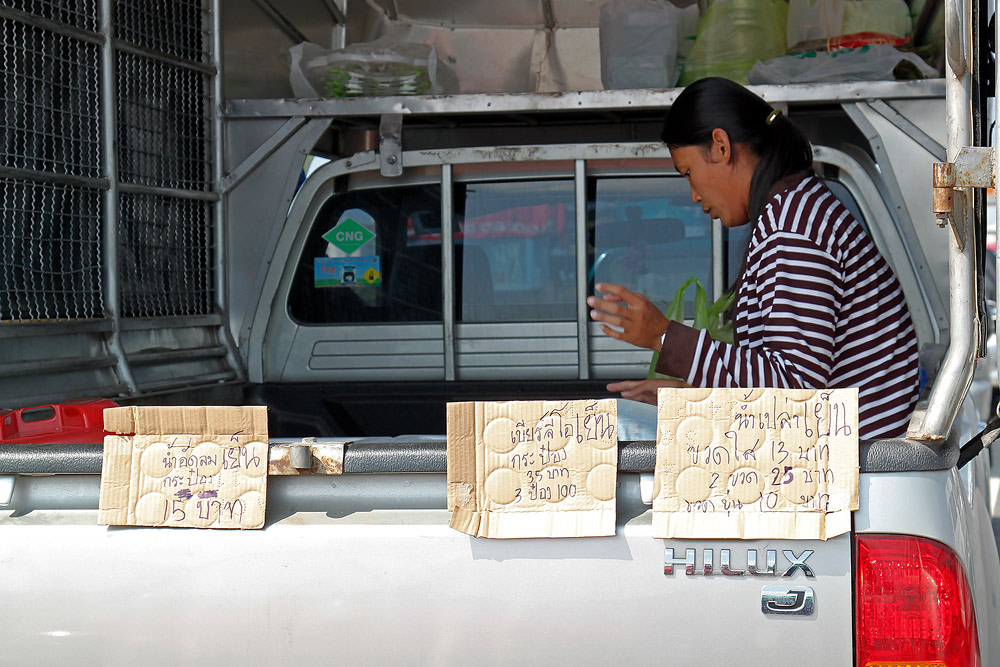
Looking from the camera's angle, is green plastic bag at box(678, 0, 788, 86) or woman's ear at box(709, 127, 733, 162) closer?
woman's ear at box(709, 127, 733, 162)

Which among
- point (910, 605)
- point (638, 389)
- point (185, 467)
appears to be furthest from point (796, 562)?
point (185, 467)

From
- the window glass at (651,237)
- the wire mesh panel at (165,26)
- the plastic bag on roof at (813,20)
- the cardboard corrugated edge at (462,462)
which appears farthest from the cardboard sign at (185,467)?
the plastic bag on roof at (813,20)

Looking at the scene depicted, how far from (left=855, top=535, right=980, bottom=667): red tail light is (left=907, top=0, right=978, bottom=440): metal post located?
0.60 feet

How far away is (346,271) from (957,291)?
266 cm

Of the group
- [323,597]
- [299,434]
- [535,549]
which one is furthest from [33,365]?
[535,549]

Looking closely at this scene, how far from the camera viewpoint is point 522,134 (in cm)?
404

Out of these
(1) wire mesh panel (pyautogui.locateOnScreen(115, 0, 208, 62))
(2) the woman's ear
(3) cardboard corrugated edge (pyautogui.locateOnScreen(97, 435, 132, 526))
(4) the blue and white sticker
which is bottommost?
(3) cardboard corrugated edge (pyautogui.locateOnScreen(97, 435, 132, 526))

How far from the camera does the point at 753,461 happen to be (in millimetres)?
1549

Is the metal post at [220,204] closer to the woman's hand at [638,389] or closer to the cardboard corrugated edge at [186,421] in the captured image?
the woman's hand at [638,389]

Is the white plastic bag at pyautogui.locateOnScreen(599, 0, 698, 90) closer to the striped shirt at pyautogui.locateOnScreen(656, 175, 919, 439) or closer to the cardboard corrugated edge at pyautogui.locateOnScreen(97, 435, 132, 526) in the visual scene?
the striped shirt at pyautogui.locateOnScreen(656, 175, 919, 439)

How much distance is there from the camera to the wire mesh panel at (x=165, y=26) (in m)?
3.49

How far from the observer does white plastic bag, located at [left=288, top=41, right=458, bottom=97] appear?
158 inches

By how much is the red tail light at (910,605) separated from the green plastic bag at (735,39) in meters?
Answer: 2.60

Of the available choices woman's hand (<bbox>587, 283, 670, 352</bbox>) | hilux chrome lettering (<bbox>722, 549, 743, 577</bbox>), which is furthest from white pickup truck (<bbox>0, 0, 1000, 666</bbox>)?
woman's hand (<bbox>587, 283, 670, 352</bbox>)
